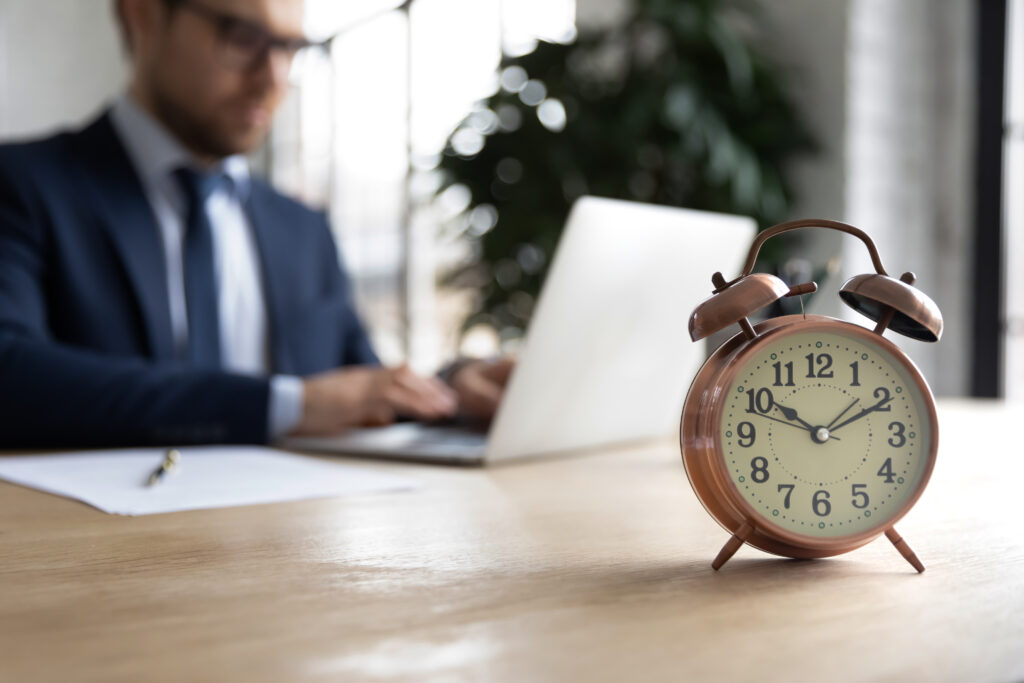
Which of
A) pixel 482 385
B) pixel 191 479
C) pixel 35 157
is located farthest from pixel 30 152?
pixel 191 479

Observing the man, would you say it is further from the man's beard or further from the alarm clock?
the alarm clock

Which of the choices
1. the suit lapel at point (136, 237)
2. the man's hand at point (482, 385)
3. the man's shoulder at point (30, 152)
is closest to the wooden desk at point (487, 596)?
the man's hand at point (482, 385)

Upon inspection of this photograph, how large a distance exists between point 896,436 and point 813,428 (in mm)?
52

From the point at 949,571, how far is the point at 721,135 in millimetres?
2253

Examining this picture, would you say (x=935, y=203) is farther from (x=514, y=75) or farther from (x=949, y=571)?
(x=949, y=571)

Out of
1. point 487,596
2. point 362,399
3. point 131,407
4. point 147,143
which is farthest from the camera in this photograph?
point 147,143

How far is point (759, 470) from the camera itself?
22.7 inches

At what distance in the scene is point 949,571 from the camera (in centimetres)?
57

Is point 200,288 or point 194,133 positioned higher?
point 194,133

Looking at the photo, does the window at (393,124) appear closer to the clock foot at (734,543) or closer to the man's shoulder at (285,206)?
the man's shoulder at (285,206)

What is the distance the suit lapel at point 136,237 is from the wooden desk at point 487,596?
828mm

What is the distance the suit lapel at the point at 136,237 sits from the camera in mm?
1618

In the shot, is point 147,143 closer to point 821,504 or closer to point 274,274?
point 274,274

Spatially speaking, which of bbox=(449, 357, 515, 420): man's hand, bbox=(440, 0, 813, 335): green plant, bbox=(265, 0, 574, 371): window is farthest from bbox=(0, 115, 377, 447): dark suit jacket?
bbox=(265, 0, 574, 371): window
